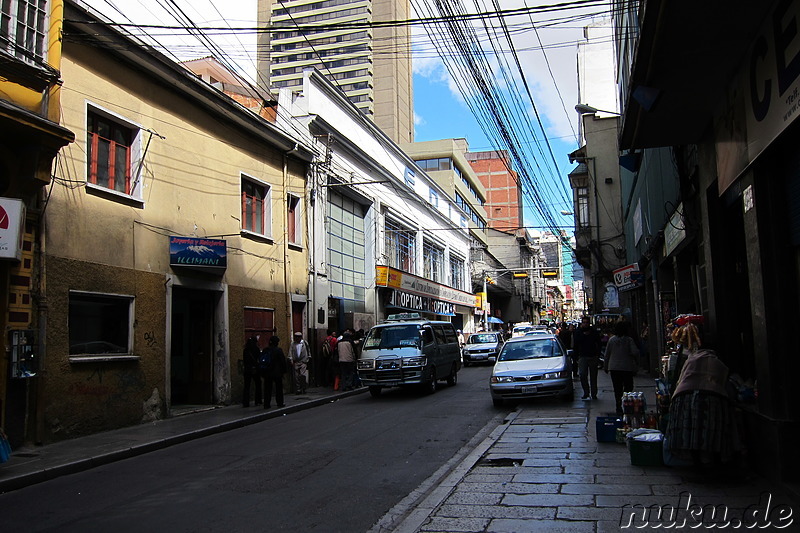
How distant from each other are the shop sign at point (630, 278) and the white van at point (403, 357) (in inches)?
241

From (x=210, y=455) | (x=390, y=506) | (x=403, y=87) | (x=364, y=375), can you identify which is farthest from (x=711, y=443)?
(x=403, y=87)

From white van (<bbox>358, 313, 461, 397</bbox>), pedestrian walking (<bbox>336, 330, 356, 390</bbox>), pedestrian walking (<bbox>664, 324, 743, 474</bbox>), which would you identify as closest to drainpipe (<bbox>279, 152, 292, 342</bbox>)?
pedestrian walking (<bbox>336, 330, 356, 390</bbox>)

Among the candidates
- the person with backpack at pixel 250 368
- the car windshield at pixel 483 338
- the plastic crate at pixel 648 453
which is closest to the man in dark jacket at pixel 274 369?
the person with backpack at pixel 250 368

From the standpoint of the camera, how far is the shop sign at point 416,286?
1053 inches

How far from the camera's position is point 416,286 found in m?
31.8

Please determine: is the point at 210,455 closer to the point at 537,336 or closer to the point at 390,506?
the point at 390,506

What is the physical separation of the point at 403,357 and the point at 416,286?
15.0 meters

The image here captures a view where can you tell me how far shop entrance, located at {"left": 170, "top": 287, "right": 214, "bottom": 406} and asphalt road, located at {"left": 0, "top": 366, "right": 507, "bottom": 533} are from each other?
3882 mm

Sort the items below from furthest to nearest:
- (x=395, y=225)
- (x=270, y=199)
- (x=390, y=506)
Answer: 1. (x=395, y=225)
2. (x=270, y=199)
3. (x=390, y=506)

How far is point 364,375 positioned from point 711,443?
37.8ft

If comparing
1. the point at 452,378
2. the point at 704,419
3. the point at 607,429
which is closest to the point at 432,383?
the point at 452,378

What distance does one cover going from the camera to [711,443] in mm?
6387

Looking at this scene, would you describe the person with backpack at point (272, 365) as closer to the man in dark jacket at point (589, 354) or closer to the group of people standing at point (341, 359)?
the group of people standing at point (341, 359)

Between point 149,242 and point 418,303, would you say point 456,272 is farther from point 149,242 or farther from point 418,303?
point 149,242
